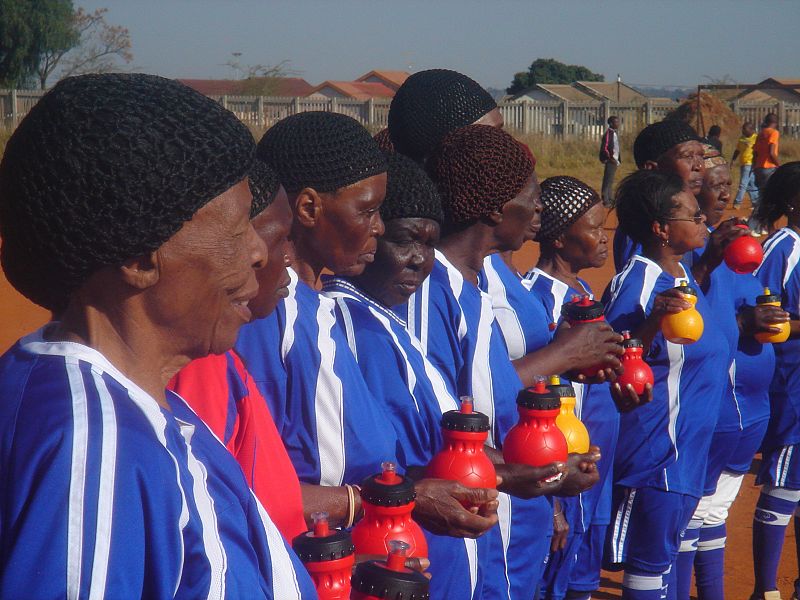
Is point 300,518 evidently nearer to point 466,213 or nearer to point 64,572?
point 64,572

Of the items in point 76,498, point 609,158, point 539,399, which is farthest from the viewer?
point 609,158

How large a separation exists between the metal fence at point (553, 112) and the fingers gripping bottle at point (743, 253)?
76.7 feet

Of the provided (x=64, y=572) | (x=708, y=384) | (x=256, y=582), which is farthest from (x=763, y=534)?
(x=64, y=572)

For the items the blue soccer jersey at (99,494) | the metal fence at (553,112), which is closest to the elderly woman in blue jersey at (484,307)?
the blue soccer jersey at (99,494)

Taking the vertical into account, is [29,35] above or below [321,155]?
below

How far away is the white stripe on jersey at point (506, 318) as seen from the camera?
12.1 feet

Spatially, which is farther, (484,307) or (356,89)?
(356,89)

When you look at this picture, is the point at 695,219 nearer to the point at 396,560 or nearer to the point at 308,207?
the point at 308,207

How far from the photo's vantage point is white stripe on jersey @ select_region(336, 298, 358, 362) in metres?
2.71

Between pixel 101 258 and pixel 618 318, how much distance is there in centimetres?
329

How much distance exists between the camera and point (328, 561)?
1787 mm

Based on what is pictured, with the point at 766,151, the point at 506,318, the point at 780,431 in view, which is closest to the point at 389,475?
the point at 506,318

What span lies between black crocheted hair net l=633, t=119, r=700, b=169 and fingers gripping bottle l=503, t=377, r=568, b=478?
313cm

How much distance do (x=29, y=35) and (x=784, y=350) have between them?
3605 cm
